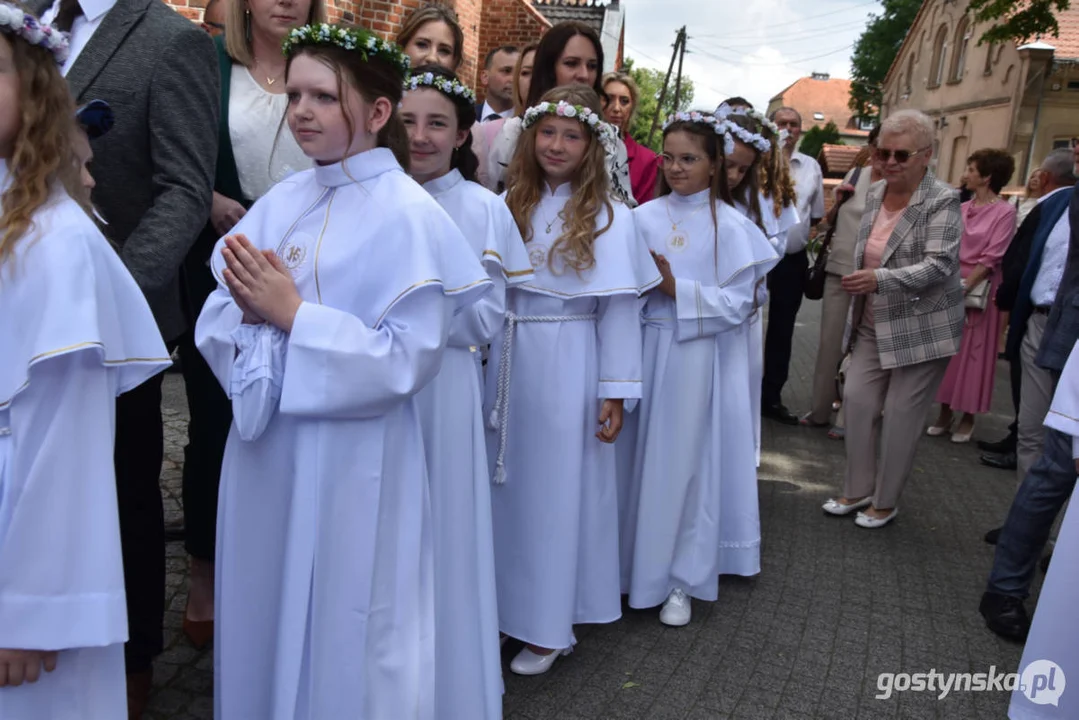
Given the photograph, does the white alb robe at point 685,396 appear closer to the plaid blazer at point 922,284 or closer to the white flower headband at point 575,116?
the white flower headband at point 575,116

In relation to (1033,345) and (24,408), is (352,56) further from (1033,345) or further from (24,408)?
(1033,345)

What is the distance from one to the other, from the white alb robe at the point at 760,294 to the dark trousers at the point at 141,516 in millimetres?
2839

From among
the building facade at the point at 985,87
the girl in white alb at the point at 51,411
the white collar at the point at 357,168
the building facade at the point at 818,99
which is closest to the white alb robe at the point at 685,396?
the white collar at the point at 357,168

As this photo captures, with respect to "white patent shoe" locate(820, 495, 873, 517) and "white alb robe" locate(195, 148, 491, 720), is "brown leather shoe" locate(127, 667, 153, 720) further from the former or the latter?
"white patent shoe" locate(820, 495, 873, 517)

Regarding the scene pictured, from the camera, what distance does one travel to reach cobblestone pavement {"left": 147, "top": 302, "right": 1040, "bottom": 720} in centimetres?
331

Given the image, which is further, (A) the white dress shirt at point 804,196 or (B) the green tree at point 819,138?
(B) the green tree at point 819,138

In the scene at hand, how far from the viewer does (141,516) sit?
2.79m

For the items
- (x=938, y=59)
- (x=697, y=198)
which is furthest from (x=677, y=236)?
(x=938, y=59)

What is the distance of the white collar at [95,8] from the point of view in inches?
102

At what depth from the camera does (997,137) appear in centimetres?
2498

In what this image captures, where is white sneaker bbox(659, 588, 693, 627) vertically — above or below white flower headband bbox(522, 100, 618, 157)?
below

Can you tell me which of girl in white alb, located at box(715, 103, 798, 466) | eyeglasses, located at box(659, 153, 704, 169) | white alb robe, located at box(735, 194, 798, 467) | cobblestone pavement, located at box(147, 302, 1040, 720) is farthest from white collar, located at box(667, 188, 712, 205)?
cobblestone pavement, located at box(147, 302, 1040, 720)

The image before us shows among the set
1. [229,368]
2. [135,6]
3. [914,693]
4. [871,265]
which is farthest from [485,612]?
[871,265]

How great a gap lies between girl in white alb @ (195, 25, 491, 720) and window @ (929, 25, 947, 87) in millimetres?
34548
